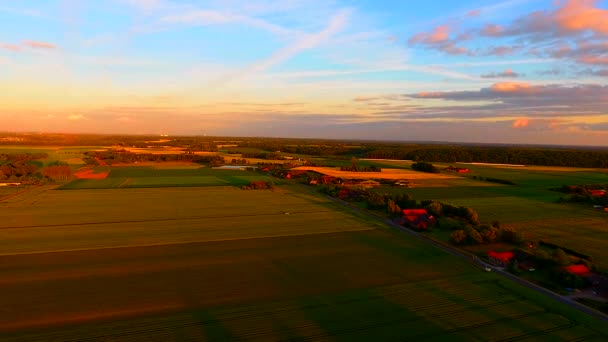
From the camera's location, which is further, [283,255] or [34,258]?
[283,255]

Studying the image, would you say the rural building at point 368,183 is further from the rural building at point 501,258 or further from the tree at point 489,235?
the rural building at point 501,258

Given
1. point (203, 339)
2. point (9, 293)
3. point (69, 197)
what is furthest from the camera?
point (69, 197)

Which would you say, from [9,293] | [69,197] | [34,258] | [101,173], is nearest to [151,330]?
[9,293]

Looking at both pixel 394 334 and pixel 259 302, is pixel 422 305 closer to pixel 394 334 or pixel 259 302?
pixel 394 334

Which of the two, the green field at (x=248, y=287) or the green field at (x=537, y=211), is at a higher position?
the green field at (x=537, y=211)

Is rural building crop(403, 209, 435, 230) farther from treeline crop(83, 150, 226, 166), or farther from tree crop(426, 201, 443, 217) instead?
treeline crop(83, 150, 226, 166)

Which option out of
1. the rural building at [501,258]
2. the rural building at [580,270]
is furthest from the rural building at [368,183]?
the rural building at [580,270]

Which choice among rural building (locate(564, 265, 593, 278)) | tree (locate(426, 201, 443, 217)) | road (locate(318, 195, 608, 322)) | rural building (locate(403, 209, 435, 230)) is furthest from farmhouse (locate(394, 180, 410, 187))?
rural building (locate(564, 265, 593, 278))
